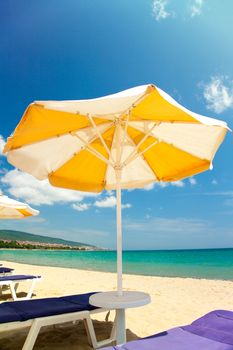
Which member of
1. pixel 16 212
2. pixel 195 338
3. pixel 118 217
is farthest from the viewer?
pixel 16 212

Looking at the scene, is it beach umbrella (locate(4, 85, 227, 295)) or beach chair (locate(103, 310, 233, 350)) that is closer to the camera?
beach chair (locate(103, 310, 233, 350))

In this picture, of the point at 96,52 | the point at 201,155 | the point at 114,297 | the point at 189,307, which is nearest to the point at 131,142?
the point at 201,155

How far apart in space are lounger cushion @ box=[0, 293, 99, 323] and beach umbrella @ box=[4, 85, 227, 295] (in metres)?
0.58

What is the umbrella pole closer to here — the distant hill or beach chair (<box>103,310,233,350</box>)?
beach chair (<box>103,310,233,350</box>)

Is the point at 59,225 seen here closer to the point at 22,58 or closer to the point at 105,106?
the point at 22,58

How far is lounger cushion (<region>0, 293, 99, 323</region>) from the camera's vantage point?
9.67 ft

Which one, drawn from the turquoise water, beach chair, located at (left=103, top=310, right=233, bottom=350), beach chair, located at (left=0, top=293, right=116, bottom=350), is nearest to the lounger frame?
beach chair, located at (left=0, top=293, right=116, bottom=350)

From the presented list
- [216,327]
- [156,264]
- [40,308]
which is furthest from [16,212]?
[156,264]

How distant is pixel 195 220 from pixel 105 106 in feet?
227

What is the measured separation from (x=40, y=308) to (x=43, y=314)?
0.20m

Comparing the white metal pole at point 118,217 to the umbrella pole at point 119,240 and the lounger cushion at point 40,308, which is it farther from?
the lounger cushion at point 40,308

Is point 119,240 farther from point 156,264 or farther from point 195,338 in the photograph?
point 156,264

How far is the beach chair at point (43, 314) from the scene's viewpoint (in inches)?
114

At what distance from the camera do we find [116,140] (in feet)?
12.1
